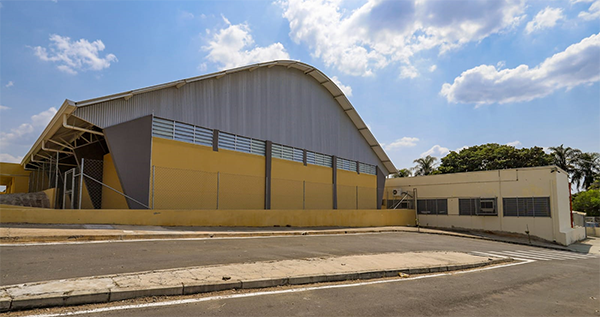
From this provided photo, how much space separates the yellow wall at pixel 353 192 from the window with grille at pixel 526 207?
29.9 feet

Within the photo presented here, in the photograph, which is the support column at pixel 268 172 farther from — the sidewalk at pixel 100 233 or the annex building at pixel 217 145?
the sidewalk at pixel 100 233

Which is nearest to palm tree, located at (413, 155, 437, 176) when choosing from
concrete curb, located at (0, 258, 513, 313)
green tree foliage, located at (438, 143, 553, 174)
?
green tree foliage, located at (438, 143, 553, 174)

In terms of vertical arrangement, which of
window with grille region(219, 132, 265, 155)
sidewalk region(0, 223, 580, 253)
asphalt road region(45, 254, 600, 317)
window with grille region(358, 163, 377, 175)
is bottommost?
asphalt road region(45, 254, 600, 317)

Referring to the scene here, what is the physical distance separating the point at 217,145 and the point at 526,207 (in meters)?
19.0

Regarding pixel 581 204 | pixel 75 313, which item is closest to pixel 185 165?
pixel 75 313

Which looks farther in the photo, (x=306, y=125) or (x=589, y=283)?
(x=306, y=125)

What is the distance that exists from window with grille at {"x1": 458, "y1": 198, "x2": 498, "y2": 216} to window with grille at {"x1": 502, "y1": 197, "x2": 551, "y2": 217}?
694 millimetres

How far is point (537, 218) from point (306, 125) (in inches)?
601

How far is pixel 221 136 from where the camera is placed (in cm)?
1923

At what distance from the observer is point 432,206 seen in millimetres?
28047

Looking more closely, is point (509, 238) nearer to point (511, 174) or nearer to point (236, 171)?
point (511, 174)

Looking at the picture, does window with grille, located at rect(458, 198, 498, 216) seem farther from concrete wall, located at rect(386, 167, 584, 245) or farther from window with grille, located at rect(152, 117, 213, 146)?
window with grille, located at rect(152, 117, 213, 146)

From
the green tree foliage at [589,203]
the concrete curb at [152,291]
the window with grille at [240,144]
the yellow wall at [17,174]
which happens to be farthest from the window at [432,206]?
the yellow wall at [17,174]

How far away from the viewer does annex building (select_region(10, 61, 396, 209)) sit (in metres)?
15.7
